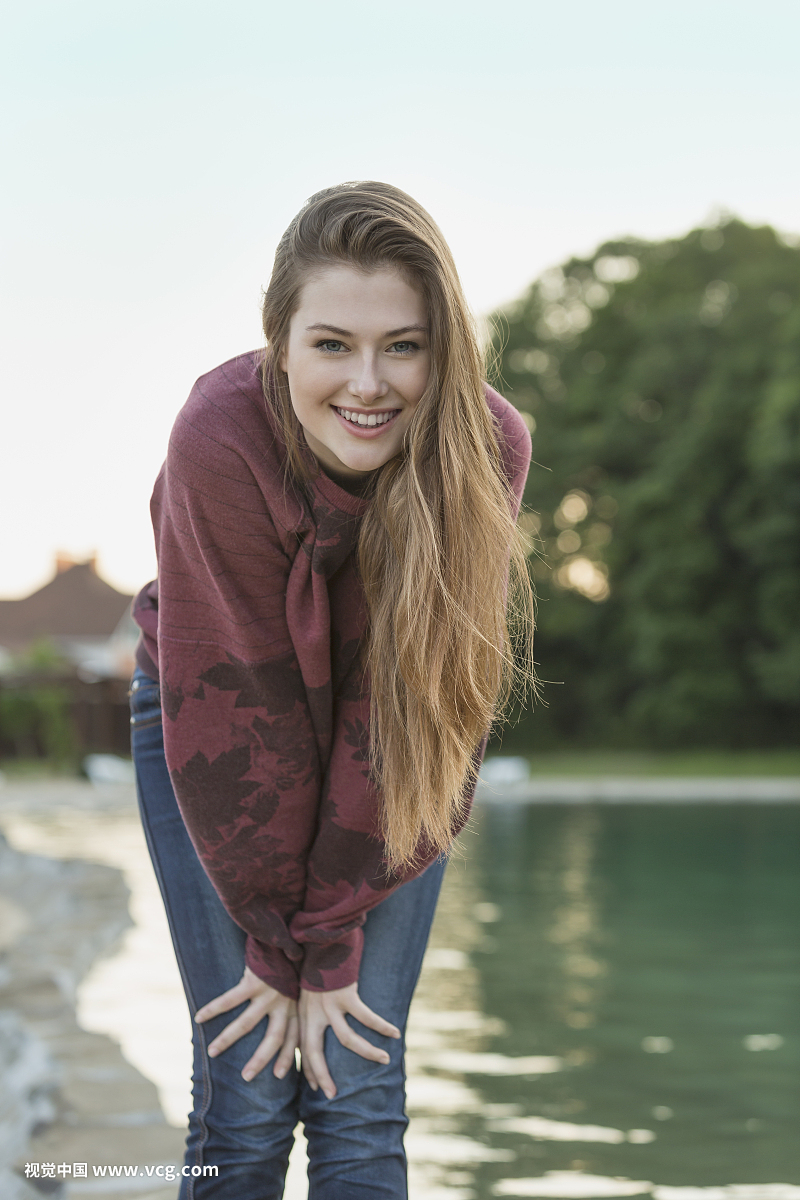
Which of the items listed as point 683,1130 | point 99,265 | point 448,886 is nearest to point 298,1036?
point 683,1130

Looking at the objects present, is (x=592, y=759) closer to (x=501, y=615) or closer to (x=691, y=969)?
(x=691, y=969)

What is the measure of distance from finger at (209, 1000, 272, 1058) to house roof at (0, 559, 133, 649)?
39.3 m

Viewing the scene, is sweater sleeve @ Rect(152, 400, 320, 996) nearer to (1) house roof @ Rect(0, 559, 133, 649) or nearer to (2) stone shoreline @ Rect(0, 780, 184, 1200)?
(2) stone shoreline @ Rect(0, 780, 184, 1200)

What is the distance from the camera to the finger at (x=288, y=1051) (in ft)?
5.65

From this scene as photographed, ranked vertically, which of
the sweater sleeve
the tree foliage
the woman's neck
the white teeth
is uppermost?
the tree foliage

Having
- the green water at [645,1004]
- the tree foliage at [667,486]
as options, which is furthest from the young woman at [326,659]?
the tree foliage at [667,486]

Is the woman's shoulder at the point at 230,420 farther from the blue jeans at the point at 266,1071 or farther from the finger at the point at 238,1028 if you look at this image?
the finger at the point at 238,1028

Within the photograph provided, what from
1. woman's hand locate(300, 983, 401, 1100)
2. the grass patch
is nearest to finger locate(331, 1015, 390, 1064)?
woman's hand locate(300, 983, 401, 1100)

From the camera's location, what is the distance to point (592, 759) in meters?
22.8

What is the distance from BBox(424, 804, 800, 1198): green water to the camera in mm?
3064

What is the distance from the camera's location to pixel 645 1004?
4.70 meters

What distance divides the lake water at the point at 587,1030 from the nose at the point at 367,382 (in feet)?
3.08

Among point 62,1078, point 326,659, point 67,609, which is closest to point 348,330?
point 326,659

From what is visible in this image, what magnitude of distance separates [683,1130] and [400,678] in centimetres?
207
